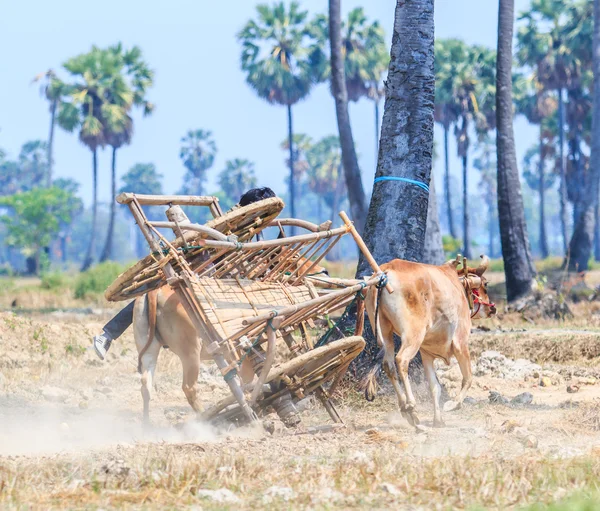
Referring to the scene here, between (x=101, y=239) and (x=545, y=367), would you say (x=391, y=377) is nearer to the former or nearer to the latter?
(x=545, y=367)

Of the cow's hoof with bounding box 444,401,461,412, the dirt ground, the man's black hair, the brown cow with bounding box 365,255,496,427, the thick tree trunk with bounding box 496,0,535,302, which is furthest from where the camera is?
the thick tree trunk with bounding box 496,0,535,302

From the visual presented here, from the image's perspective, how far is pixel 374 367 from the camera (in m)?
9.72

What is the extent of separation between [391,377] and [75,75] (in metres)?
47.3

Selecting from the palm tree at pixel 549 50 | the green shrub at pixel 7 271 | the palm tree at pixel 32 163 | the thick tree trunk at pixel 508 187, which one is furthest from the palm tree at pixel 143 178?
the thick tree trunk at pixel 508 187

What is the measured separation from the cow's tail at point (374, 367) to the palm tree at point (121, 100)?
42742mm

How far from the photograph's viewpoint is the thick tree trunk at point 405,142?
1074cm

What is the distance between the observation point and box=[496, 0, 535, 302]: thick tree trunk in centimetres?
2038

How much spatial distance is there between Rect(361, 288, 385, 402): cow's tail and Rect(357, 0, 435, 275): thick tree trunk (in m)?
1.27

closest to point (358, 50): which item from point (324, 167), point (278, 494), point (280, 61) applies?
point (280, 61)

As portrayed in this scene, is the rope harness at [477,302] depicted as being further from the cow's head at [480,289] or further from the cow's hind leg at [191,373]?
the cow's hind leg at [191,373]

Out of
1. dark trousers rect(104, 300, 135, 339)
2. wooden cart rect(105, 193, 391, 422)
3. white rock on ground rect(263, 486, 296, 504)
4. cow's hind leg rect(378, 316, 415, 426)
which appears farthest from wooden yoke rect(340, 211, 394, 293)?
white rock on ground rect(263, 486, 296, 504)

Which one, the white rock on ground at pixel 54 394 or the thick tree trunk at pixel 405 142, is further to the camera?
the white rock on ground at pixel 54 394

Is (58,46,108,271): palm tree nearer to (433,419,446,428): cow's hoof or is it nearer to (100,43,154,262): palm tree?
(100,43,154,262): palm tree

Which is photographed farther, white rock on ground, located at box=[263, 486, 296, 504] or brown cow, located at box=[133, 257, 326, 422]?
brown cow, located at box=[133, 257, 326, 422]
